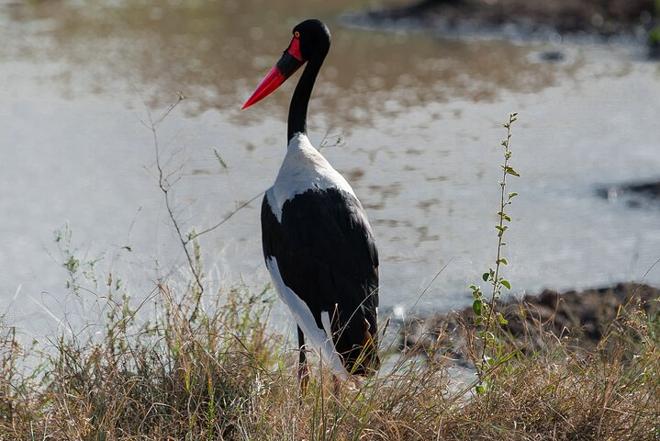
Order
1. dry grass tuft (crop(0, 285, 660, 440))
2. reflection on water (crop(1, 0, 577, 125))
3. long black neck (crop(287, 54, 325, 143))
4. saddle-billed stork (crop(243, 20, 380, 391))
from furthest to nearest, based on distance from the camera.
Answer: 1. reflection on water (crop(1, 0, 577, 125))
2. long black neck (crop(287, 54, 325, 143))
3. saddle-billed stork (crop(243, 20, 380, 391))
4. dry grass tuft (crop(0, 285, 660, 440))

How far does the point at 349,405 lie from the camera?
3.38m

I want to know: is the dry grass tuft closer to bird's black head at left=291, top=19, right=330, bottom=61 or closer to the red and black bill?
the red and black bill

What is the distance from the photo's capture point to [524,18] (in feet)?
47.6

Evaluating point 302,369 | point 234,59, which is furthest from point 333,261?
point 234,59

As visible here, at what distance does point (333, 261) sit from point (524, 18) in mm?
11216

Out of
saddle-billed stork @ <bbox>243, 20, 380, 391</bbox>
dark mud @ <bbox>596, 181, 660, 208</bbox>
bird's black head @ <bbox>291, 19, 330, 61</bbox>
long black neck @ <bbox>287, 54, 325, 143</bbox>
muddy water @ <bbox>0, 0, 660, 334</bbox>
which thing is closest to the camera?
saddle-billed stork @ <bbox>243, 20, 380, 391</bbox>

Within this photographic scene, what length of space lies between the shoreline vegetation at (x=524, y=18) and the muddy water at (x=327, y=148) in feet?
2.20

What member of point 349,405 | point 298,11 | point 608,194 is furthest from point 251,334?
point 298,11

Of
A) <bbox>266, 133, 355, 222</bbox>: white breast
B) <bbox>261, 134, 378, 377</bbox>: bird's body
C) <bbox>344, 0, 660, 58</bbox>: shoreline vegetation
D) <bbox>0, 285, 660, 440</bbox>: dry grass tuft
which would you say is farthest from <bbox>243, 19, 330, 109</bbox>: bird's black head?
<bbox>344, 0, 660, 58</bbox>: shoreline vegetation

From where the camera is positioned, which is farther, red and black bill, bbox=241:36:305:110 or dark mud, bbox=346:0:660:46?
dark mud, bbox=346:0:660:46

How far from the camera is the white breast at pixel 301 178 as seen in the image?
4.07 m

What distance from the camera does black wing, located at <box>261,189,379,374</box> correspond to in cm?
377

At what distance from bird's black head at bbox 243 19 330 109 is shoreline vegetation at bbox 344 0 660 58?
941 centimetres

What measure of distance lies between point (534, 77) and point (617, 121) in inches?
71.4
